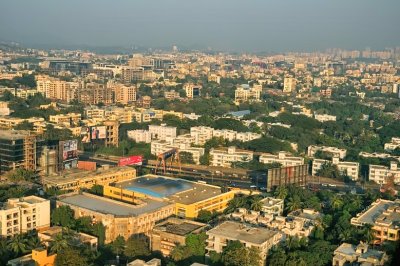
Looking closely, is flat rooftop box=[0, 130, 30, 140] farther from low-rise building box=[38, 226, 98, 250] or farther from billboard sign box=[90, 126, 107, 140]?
low-rise building box=[38, 226, 98, 250]

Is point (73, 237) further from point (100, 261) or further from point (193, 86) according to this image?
point (193, 86)

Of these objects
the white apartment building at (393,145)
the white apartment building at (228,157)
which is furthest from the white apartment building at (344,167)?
the white apartment building at (393,145)

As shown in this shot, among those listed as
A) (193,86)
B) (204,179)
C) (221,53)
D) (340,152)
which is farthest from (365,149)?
(221,53)

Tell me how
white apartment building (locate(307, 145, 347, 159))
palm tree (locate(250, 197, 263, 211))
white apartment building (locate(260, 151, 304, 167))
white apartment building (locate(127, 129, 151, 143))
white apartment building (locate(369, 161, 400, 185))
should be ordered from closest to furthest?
palm tree (locate(250, 197, 263, 211)), white apartment building (locate(369, 161, 400, 185)), white apartment building (locate(260, 151, 304, 167)), white apartment building (locate(307, 145, 347, 159)), white apartment building (locate(127, 129, 151, 143))

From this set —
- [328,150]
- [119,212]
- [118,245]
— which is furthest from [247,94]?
[118,245]

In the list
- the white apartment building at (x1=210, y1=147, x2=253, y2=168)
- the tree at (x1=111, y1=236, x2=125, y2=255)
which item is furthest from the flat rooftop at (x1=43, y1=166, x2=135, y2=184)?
the white apartment building at (x1=210, y1=147, x2=253, y2=168)
